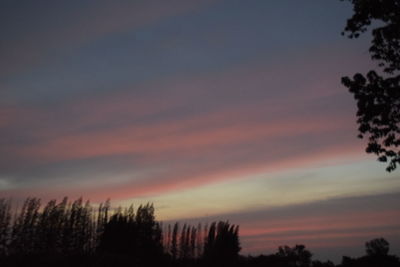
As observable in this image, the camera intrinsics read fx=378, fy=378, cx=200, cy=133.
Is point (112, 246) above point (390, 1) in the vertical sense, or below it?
below

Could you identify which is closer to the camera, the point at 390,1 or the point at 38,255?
the point at 390,1

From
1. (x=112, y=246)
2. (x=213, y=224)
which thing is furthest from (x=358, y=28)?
(x=213, y=224)

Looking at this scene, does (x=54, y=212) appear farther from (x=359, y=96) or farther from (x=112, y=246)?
(x=359, y=96)

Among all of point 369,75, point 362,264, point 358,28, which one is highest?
point 358,28

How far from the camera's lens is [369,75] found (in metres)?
13.3

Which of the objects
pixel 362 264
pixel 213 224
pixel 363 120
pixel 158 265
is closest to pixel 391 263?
pixel 362 264

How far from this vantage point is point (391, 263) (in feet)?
130

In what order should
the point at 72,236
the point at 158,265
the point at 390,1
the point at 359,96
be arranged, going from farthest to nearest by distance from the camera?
the point at 72,236 → the point at 158,265 → the point at 359,96 → the point at 390,1

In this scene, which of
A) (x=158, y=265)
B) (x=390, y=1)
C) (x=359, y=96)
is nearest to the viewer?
(x=390, y=1)

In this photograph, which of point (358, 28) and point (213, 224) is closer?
point (358, 28)

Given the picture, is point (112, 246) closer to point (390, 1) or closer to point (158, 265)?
point (158, 265)

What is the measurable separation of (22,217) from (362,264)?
93.8m

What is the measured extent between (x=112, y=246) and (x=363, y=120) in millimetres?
63266

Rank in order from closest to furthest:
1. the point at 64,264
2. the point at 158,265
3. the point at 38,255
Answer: the point at 64,264 < the point at 38,255 < the point at 158,265
